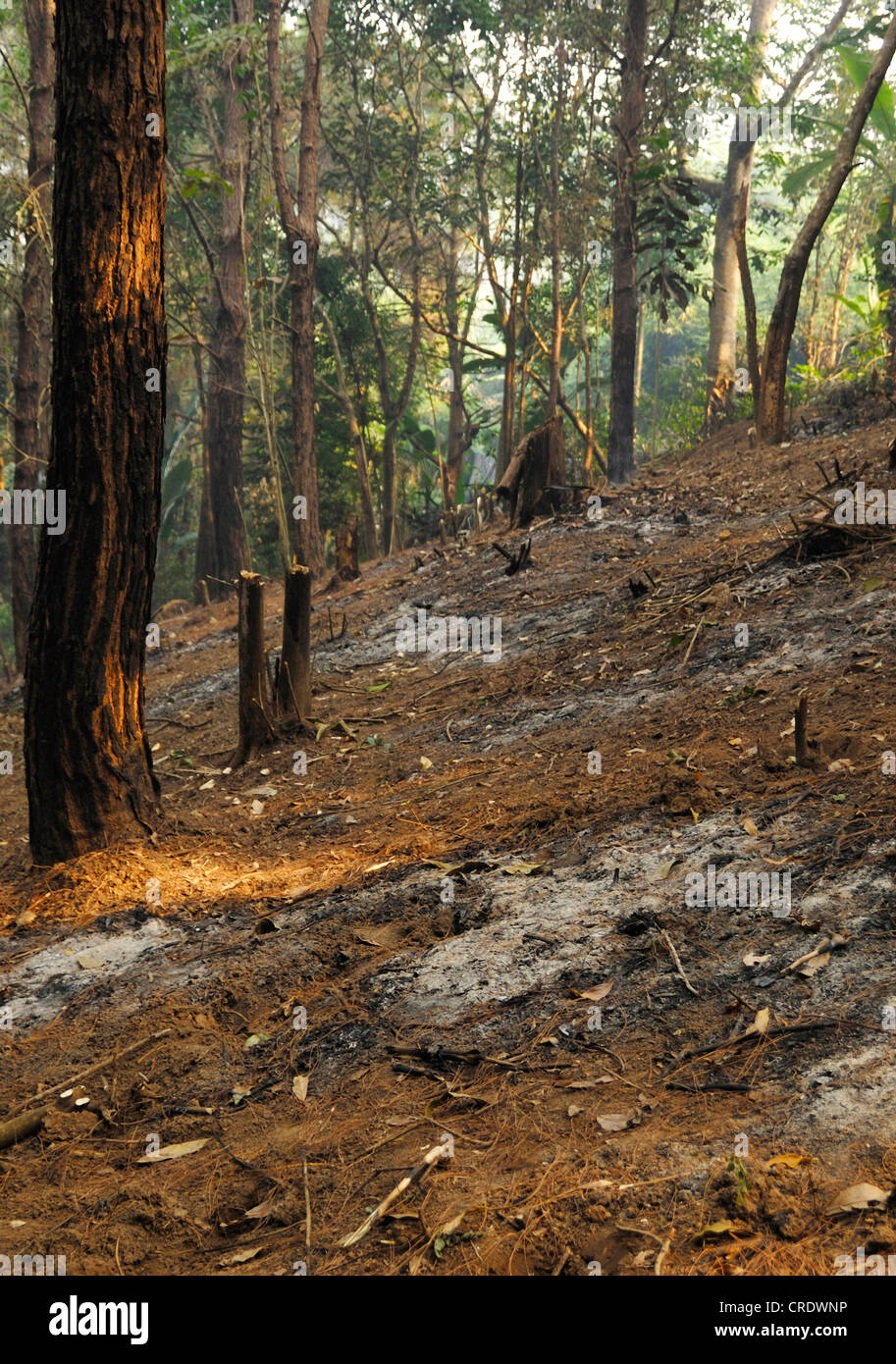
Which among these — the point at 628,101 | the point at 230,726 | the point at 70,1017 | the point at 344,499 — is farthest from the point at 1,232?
the point at 70,1017

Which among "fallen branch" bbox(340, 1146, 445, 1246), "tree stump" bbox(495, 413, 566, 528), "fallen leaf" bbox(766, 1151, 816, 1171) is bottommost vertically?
"fallen branch" bbox(340, 1146, 445, 1246)

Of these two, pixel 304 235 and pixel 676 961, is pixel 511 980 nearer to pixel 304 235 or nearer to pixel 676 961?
pixel 676 961

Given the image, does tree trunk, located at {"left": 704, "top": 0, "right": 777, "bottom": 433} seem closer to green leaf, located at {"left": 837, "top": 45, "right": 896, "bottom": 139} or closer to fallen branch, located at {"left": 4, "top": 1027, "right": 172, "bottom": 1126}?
green leaf, located at {"left": 837, "top": 45, "right": 896, "bottom": 139}

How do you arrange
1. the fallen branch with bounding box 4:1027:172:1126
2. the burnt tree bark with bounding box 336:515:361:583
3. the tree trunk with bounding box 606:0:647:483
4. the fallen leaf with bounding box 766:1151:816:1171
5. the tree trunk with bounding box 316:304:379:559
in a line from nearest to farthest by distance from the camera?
the fallen leaf with bounding box 766:1151:816:1171
the fallen branch with bounding box 4:1027:172:1126
the burnt tree bark with bounding box 336:515:361:583
the tree trunk with bounding box 606:0:647:483
the tree trunk with bounding box 316:304:379:559

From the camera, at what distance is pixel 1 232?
17250mm

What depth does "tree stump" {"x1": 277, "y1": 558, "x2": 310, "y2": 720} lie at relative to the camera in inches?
293

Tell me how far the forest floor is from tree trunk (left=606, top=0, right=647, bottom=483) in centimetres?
637

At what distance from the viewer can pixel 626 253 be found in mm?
13227

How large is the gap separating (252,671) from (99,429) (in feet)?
7.44

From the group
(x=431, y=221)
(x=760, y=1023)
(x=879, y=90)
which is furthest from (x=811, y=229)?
(x=431, y=221)

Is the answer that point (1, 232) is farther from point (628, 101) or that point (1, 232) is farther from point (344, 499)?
point (628, 101)

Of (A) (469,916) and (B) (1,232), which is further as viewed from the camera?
(B) (1,232)

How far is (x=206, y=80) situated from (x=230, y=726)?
14.7 metres

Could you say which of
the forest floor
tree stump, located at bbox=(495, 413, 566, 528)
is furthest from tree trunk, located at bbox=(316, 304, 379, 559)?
the forest floor
